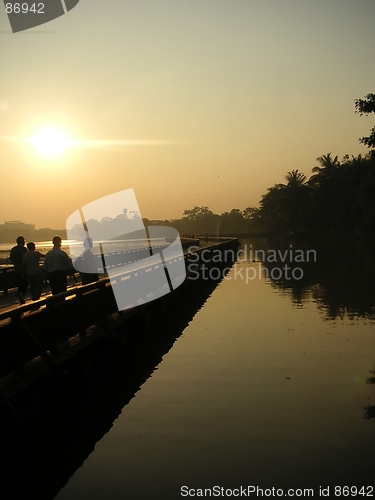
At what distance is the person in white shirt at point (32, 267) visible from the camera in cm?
1667

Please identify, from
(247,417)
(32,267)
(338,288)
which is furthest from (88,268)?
(338,288)

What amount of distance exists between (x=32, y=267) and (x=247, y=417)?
30.7 ft

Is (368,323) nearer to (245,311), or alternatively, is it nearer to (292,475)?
(245,311)

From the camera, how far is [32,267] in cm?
1683

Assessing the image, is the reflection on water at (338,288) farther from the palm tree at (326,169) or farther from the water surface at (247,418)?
the palm tree at (326,169)

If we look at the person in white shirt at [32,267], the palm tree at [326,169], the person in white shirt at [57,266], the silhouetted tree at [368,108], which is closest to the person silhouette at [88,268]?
the person in white shirt at [57,266]

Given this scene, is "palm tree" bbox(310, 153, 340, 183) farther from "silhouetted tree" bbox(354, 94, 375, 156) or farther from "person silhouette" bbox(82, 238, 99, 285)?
"person silhouette" bbox(82, 238, 99, 285)

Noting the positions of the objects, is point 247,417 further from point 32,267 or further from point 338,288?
point 338,288

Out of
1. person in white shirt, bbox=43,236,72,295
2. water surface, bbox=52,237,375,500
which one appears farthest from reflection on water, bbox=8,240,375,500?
person in white shirt, bbox=43,236,72,295

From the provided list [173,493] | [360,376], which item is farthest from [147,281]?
[173,493]

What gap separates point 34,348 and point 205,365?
389 centimetres

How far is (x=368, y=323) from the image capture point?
17.1 meters

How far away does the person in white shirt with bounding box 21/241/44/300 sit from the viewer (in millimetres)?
16672

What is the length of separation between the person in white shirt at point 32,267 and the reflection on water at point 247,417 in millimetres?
4076
